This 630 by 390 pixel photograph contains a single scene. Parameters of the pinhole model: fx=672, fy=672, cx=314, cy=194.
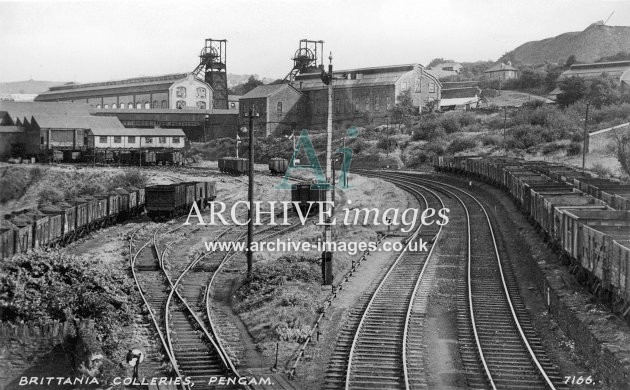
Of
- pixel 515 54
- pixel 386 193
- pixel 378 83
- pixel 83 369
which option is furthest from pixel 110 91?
pixel 515 54

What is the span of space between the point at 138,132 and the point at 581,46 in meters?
116

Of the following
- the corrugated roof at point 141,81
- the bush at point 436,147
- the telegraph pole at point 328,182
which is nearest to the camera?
the telegraph pole at point 328,182

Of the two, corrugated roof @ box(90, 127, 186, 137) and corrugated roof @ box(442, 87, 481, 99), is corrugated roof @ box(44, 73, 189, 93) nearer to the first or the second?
corrugated roof @ box(90, 127, 186, 137)

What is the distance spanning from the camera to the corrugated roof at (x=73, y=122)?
70250mm

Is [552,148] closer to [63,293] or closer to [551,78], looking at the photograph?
[551,78]

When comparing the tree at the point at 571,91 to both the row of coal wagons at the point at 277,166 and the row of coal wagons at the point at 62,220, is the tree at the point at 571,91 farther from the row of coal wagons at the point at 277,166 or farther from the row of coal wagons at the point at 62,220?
the row of coal wagons at the point at 62,220

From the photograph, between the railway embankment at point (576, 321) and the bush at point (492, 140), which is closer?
the railway embankment at point (576, 321)

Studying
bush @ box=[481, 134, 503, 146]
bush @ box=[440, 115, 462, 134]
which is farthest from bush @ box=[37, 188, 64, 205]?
bush @ box=[440, 115, 462, 134]

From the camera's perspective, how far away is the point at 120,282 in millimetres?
20047

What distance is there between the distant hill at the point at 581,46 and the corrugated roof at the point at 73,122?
9782 cm

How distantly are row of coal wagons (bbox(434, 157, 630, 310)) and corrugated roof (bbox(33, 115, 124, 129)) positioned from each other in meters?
47.2

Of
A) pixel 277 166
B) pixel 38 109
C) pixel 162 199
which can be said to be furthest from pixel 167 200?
pixel 38 109

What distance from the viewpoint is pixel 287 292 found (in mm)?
19234

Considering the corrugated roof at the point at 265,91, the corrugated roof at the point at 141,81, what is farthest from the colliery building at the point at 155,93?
the corrugated roof at the point at 265,91
